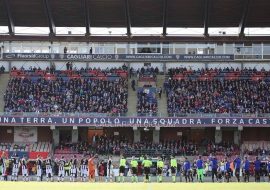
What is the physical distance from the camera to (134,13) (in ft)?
161

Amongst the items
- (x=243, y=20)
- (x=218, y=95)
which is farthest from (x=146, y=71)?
(x=243, y=20)

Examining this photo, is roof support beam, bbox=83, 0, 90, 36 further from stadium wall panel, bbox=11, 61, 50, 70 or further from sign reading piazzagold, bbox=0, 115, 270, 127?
sign reading piazzagold, bbox=0, 115, 270, 127

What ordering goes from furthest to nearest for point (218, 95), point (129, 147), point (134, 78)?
point (134, 78) < point (218, 95) < point (129, 147)

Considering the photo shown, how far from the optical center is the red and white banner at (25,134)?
46688 mm

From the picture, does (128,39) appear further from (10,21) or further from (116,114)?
(10,21)

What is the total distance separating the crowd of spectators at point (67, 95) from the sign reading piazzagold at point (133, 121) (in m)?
1.41

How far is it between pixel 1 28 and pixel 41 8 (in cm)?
537

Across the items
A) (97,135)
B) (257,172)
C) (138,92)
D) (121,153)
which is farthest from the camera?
(138,92)

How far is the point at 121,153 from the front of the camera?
42000 mm

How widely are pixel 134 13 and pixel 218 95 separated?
10.4m

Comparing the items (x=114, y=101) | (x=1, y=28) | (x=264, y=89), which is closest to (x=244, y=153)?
(x=264, y=89)

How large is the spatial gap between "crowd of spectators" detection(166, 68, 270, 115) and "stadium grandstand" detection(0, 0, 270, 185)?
9cm

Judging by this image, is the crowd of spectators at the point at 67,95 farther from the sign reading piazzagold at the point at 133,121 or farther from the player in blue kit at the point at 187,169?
the player in blue kit at the point at 187,169

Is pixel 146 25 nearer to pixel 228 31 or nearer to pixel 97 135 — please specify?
pixel 228 31
